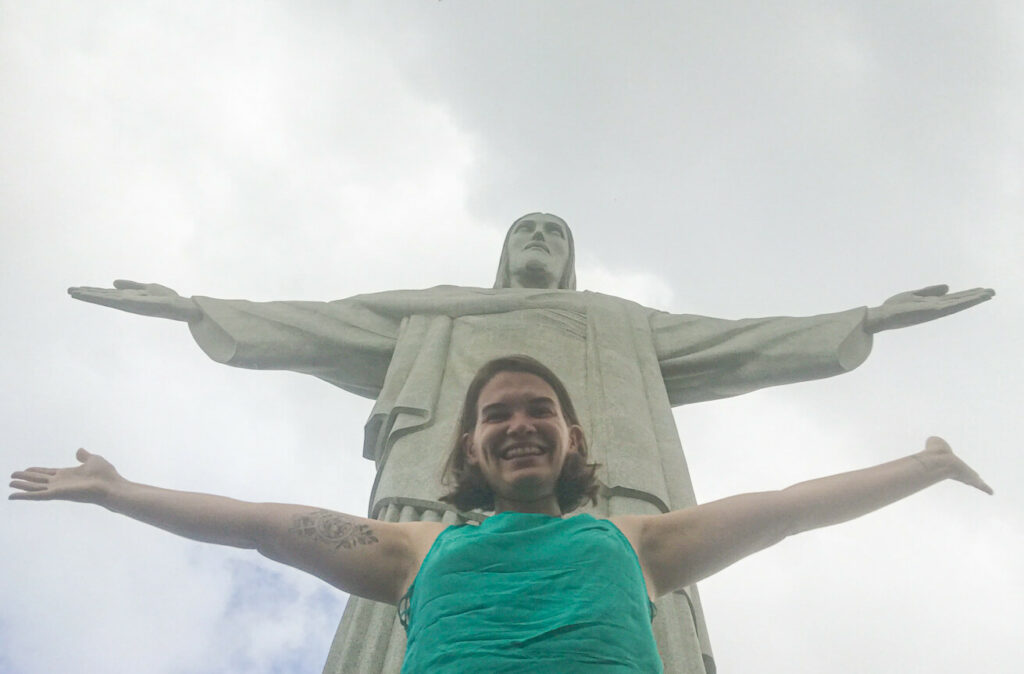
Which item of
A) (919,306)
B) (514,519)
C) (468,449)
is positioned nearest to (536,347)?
(919,306)

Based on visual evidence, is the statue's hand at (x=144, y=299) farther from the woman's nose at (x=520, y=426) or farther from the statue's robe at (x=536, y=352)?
the woman's nose at (x=520, y=426)

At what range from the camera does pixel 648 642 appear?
2158mm

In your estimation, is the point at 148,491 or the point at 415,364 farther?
the point at 415,364

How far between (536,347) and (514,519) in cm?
402

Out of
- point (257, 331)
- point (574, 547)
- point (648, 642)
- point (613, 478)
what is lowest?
point (648, 642)

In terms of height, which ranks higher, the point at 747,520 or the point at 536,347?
the point at 536,347

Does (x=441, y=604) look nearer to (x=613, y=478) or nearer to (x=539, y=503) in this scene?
(x=539, y=503)

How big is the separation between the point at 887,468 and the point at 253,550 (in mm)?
1674

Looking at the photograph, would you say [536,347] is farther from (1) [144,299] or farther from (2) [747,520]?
(2) [747,520]

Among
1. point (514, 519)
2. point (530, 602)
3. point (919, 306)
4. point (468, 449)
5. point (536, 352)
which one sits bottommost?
point (530, 602)

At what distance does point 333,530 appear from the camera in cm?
260

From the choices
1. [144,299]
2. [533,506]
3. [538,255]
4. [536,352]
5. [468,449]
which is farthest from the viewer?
[538,255]

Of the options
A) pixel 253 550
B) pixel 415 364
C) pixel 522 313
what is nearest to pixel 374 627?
Result: pixel 253 550

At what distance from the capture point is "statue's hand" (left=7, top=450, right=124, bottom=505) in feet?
8.43
